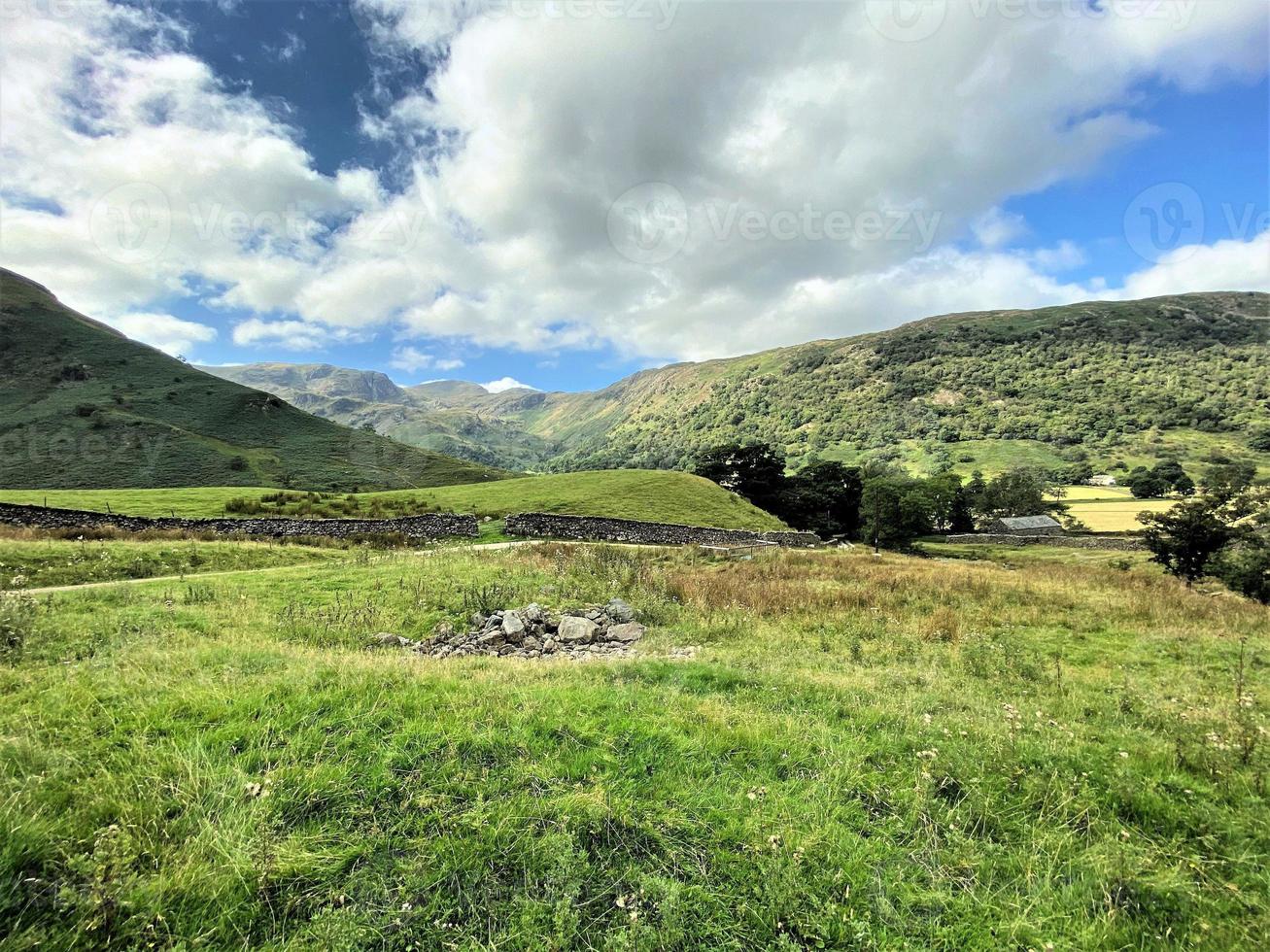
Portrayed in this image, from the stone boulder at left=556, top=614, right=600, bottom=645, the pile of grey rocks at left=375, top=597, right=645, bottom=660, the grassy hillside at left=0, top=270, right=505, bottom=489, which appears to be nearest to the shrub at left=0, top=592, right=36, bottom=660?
the pile of grey rocks at left=375, top=597, right=645, bottom=660

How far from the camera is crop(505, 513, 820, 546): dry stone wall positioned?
38969 mm

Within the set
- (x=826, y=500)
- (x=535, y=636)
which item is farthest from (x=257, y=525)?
(x=826, y=500)

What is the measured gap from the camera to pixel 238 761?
191 inches

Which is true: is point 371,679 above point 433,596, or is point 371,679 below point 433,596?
above

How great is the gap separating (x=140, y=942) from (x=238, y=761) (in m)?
1.80

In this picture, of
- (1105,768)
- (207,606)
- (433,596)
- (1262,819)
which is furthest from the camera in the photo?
(433,596)

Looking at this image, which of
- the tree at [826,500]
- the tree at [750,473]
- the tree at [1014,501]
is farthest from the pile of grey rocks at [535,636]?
the tree at [1014,501]

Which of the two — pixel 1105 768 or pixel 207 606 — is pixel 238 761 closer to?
pixel 1105 768

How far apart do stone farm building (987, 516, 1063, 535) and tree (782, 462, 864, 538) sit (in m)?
30.3

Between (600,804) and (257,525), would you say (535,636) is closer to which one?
(600,804)

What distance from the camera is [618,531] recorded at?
40.6m

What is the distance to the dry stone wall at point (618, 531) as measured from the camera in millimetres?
38969

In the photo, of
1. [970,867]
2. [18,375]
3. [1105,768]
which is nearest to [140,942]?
[970,867]

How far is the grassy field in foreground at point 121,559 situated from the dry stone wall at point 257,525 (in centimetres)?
815
